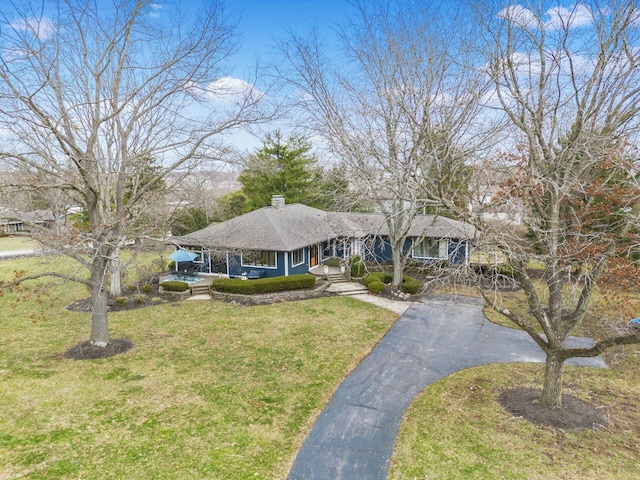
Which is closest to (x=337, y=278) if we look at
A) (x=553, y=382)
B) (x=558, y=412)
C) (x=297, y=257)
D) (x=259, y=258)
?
(x=297, y=257)

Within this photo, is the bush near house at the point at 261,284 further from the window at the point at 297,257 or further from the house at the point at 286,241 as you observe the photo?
the window at the point at 297,257

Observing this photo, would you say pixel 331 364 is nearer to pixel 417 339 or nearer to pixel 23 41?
pixel 417 339

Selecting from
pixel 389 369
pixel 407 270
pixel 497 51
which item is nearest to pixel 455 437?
pixel 389 369

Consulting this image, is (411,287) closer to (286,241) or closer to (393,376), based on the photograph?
(286,241)

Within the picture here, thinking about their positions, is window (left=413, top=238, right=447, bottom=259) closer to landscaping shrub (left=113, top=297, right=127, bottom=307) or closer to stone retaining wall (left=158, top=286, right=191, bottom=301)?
stone retaining wall (left=158, top=286, right=191, bottom=301)

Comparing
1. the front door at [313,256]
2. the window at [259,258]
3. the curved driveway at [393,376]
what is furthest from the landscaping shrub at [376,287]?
the window at [259,258]

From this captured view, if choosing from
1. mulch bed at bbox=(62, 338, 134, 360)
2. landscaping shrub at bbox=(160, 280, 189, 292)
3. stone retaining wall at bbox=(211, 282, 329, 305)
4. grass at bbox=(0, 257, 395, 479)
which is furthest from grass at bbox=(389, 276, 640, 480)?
landscaping shrub at bbox=(160, 280, 189, 292)
